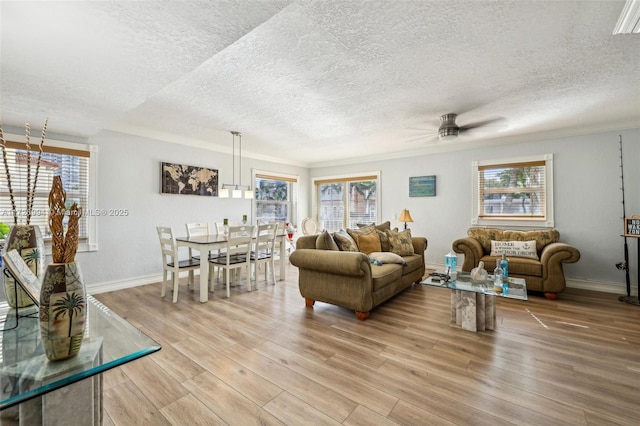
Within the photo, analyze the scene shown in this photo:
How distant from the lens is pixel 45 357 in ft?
3.14

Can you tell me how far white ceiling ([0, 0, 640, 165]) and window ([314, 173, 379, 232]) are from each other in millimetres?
2523

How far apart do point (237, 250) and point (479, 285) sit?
3078 millimetres

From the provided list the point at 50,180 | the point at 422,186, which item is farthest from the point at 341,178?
the point at 50,180

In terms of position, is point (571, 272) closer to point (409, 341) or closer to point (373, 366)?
point (409, 341)

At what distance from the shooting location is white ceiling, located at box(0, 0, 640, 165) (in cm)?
170

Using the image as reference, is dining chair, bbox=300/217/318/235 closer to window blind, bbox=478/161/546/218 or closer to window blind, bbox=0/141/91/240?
window blind, bbox=478/161/546/218

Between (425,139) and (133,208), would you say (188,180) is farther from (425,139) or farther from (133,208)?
(425,139)

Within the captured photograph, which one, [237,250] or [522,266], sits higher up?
[237,250]

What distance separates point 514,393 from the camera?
1822 mm

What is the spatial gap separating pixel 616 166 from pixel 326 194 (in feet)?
17.1

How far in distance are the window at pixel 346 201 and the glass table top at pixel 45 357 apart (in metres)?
5.64

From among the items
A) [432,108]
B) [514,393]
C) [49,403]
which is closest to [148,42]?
[49,403]

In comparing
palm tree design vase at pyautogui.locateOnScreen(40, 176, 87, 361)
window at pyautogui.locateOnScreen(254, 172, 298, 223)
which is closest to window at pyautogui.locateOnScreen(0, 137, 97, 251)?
window at pyautogui.locateOnScreen(254, 172, 298, 223)

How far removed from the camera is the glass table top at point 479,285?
8.84 feet
